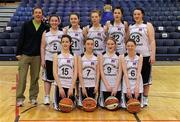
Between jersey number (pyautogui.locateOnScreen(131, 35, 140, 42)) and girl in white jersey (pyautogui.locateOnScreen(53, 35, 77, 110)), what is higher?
jersey number (pyautogui.locateOnScreen(131, 35, 140, 42))

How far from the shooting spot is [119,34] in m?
5.77

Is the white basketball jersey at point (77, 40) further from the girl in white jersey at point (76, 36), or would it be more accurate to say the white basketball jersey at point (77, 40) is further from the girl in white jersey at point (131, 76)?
the girl in white jersey at point (131, 76)

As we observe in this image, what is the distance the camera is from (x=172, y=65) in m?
11.6

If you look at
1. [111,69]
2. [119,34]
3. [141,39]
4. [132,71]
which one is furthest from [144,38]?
[111,69]

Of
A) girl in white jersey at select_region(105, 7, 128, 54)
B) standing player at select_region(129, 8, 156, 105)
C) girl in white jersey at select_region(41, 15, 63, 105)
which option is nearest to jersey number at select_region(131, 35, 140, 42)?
standing player at select_region(129, 8, 156, 105)

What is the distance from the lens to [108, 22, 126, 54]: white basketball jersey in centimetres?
575

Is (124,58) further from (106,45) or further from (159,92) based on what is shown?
(159,92)

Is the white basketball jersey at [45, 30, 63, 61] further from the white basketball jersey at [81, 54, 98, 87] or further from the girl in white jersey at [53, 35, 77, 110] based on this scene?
the white basketball jersey at [81, 54, 98, 87]

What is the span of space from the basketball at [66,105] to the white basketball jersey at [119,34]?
44.8 inches

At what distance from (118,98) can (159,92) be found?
1775 millimetres

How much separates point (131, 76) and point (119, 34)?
690mm

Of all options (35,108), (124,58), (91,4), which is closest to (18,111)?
(35,108)

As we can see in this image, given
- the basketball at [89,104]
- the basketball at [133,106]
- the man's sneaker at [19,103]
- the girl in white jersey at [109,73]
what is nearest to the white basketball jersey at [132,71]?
the girl in white jersey at [109,73]

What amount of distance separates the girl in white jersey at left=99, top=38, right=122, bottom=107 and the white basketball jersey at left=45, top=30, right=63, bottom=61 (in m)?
0.67
